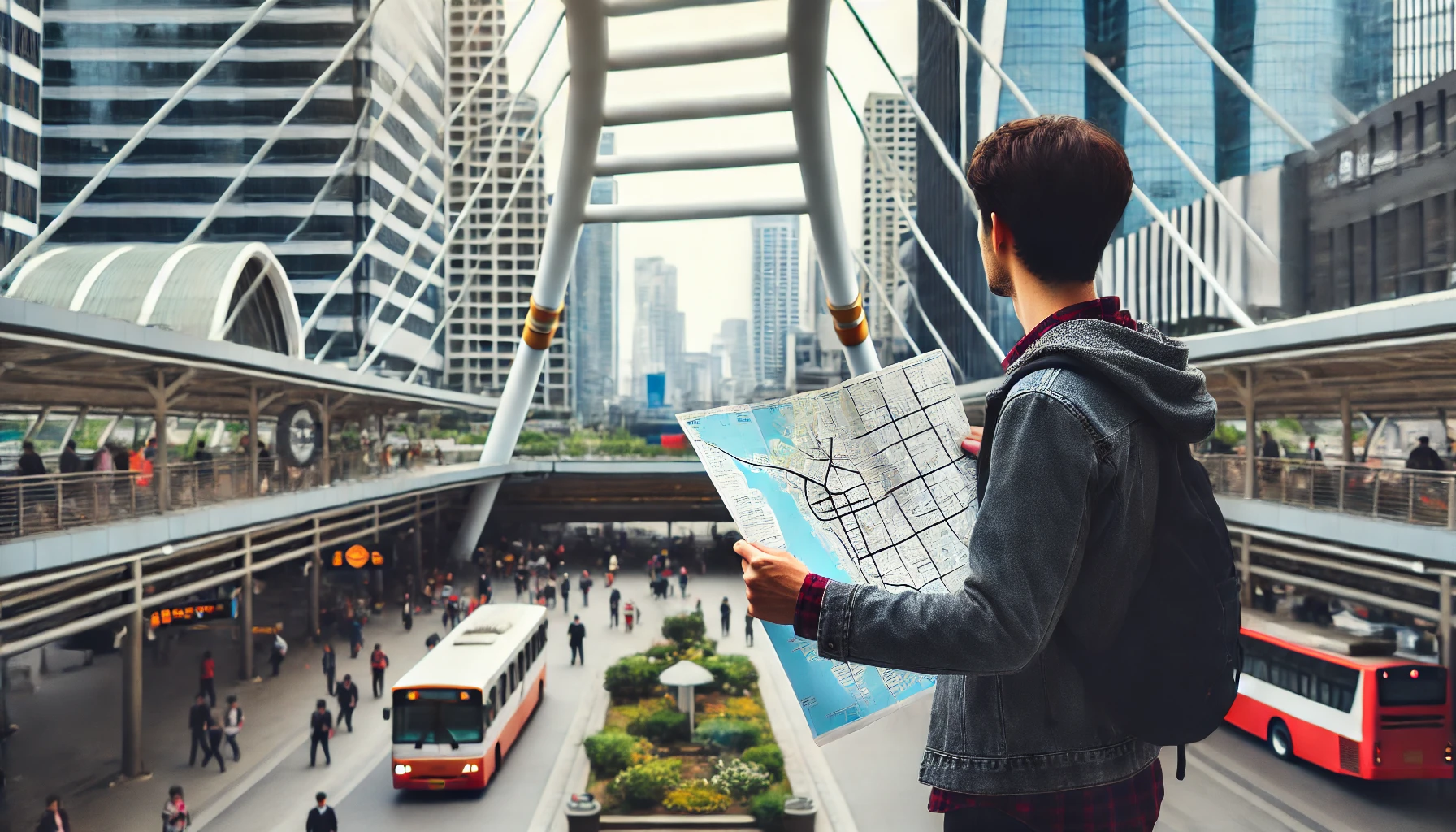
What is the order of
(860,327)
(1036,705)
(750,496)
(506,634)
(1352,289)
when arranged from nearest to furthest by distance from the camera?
1. (1036,705)
2. (750,496)
3. (506,634)
4. (860,327)
5. (1352,289)

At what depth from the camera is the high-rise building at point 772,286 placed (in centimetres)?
11138

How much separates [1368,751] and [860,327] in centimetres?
1071

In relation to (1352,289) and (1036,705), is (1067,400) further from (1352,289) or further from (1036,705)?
(1352,289)

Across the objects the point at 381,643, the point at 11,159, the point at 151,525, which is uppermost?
the point at 11,159

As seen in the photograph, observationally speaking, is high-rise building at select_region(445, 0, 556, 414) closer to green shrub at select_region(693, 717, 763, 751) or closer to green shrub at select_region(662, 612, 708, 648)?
green shrub at select_region(662, 612, 708, 648)

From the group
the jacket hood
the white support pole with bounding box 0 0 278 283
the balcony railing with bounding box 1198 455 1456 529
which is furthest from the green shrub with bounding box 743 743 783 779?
the white support pole with bounding box 0 0 278 283

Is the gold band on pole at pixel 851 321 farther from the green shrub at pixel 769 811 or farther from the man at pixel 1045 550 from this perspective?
Answer: the man at pixel 1045 550

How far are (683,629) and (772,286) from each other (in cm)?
9777

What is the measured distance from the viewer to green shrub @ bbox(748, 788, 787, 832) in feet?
32.7

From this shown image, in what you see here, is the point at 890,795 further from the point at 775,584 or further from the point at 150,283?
the point at 150,283

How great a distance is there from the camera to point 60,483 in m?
9.01

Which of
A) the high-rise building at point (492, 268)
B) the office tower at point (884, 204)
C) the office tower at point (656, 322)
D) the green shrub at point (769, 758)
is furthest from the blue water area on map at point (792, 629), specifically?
the office tower at point (656, 322)

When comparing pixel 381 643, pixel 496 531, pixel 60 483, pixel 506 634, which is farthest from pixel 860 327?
pixel 496 531

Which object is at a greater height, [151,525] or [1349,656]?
[151,525]
